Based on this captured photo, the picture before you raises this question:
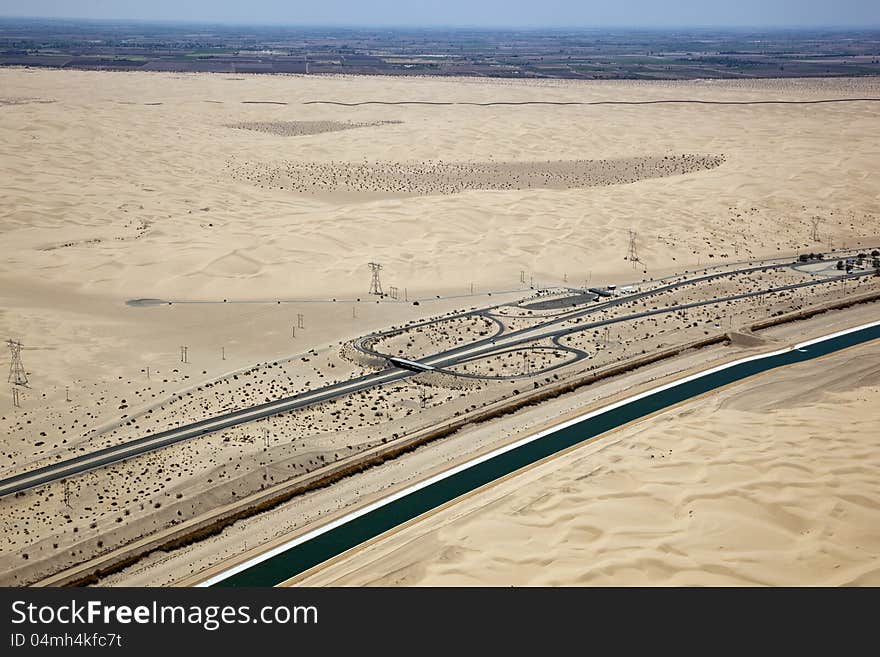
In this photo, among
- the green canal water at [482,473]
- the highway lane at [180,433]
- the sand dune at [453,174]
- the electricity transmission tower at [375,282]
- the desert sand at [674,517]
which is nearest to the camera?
the desert sand at [674,517]

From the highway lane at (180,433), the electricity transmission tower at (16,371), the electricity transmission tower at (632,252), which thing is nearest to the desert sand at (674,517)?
the highway lane at (180,433)

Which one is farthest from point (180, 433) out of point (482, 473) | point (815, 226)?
point (815, 226)

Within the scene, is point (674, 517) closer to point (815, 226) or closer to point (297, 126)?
point (815, 226)

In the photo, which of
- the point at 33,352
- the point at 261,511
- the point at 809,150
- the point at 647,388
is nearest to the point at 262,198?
the point at 33,352

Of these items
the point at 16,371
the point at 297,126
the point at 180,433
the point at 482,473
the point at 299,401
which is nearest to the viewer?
the point at 482,473

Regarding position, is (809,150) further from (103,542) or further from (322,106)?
(103,542)

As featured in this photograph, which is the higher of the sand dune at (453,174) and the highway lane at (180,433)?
the sand dune at (453,174)

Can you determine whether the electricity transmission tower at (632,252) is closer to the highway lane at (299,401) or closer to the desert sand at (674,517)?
the highway lane at (299,401)
